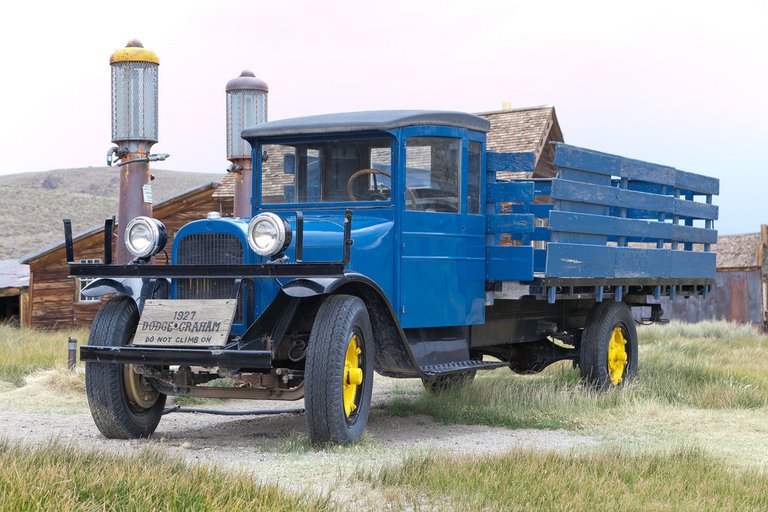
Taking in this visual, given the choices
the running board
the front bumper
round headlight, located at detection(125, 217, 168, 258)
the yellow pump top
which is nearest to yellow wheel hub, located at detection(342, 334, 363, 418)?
the front bumper

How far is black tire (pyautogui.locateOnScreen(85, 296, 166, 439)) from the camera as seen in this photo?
26.3ft

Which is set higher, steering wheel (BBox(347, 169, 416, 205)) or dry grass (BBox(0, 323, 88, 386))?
steering wheel (BBox(347, 169, 416, 205))

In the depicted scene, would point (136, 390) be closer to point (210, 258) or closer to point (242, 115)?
point (210, 258)

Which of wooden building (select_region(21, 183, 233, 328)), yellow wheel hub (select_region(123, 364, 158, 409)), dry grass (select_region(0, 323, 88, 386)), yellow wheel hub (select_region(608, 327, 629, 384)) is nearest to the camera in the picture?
yellow wheel hub (select_region(123, 364, 158, 409))

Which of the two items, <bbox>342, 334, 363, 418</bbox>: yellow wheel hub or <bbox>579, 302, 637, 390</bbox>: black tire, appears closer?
<bbox>342, 334, 363, 418</bbox>: yellow wheel hub

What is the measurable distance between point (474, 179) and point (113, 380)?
345 cm

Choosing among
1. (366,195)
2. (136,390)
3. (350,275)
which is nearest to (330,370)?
(350,275)

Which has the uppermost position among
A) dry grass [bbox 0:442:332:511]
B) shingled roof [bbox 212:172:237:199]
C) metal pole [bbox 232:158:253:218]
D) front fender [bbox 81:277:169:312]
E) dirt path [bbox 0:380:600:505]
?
shingled roof [bbox 212:172:237:199]

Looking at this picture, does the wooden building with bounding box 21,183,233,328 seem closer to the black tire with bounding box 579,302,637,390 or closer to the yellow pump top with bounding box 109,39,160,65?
the yellow pump top with bounding box 109,39,160,65

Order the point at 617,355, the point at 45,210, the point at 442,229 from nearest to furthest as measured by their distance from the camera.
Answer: the point at 442,229 < the point at 617,355 < the point at 45,210

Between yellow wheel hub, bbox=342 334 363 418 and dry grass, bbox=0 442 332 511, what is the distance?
195 cm

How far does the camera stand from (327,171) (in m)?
9.00

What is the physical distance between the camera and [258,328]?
25.0 ft

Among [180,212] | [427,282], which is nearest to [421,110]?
[427,282]
